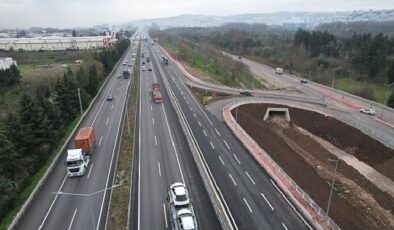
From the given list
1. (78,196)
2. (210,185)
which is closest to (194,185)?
(210,185)

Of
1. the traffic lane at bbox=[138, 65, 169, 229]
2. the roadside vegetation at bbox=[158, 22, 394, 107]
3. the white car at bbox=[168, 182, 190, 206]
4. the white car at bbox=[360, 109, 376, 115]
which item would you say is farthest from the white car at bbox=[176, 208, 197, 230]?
the roadside vegetation at bbox=[158, 22, 394, 107]

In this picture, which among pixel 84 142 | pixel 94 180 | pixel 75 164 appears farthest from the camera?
pixel 84 142

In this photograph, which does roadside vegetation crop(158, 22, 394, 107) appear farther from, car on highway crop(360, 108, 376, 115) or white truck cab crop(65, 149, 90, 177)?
white truck cab crop(65, 149, 90, 177)

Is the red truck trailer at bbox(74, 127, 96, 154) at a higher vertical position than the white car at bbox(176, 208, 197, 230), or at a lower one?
higher

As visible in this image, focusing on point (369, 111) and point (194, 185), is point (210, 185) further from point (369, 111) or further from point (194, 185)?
point (369, 111)

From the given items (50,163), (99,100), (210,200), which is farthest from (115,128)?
(210,200)
